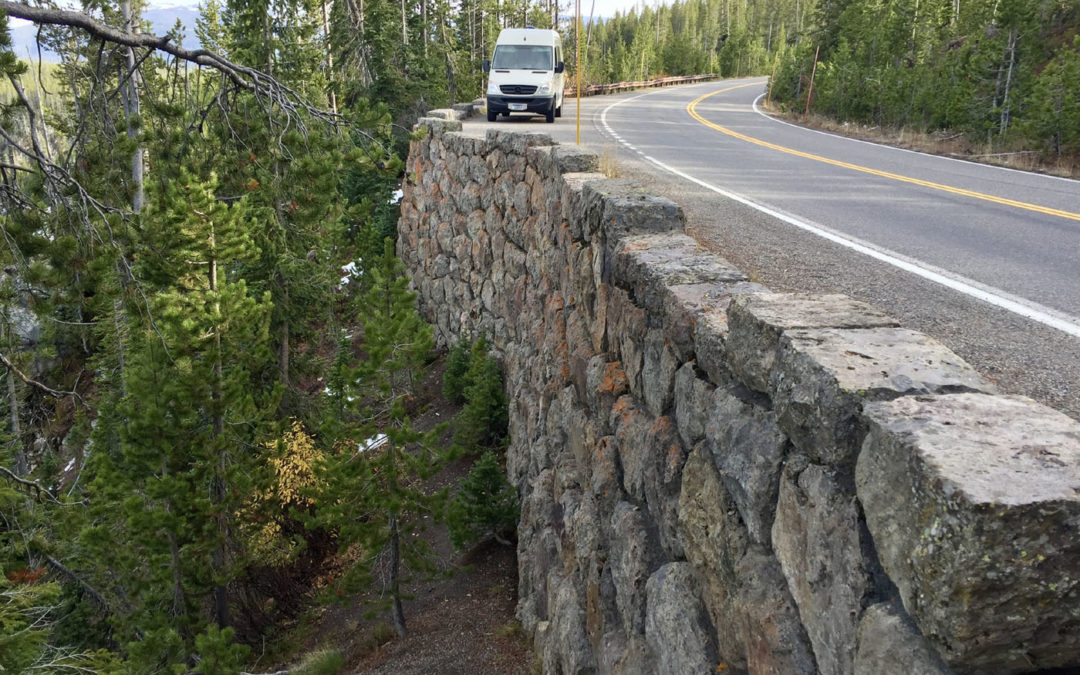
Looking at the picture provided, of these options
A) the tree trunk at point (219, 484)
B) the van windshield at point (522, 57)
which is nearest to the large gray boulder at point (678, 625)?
the tree trunk at point (219, 484)

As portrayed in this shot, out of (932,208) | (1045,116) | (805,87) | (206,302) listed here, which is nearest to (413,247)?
(206,302)

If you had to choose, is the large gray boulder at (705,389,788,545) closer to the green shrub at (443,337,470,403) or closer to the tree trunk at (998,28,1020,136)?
the green shrub at (443,337,470,403)

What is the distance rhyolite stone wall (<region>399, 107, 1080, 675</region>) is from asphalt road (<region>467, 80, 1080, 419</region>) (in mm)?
1134

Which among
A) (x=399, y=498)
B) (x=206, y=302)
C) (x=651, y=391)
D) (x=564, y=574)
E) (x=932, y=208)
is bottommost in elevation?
(x=399, y=498)

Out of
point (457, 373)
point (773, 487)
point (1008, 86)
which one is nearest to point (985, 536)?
point (773, 487)

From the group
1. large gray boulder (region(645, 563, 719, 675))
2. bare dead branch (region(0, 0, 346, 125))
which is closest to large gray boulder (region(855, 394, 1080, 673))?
large gray boulder (region(645, 563, 719, 675))

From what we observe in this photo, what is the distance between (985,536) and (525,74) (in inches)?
723

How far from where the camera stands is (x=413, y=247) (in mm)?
17891

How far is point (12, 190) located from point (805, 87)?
36868 mm

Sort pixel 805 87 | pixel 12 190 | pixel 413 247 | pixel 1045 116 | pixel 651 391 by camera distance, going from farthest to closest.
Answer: pixel 805 87 → pixel 413 247 → pixel 1045 116 → pixel 12 190 → pixel 651 391

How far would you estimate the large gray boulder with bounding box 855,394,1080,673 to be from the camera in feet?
4.87

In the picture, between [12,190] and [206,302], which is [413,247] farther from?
[12,190]

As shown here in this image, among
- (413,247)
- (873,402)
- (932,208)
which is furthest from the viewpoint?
(413,247)

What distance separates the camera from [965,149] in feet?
59.5
